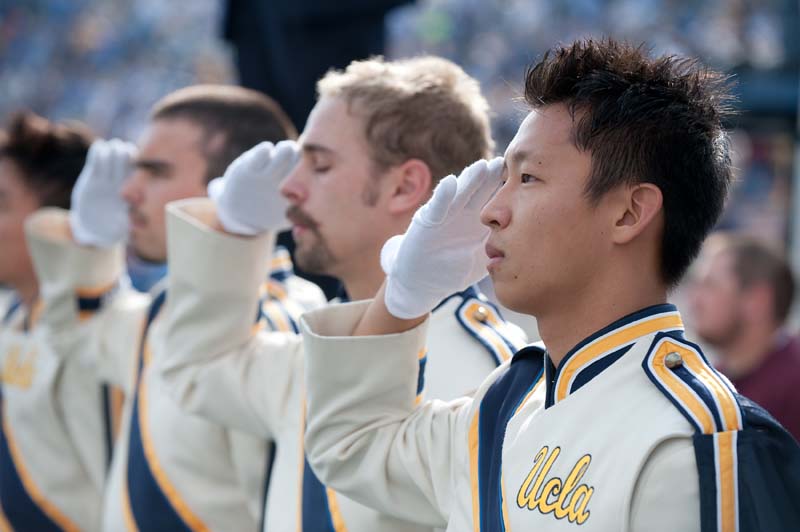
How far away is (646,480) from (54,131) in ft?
9.69

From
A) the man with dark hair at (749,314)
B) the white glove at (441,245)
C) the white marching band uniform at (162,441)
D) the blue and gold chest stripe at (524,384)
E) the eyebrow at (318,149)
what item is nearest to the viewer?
the blue and gold chest stripe at (524,384)

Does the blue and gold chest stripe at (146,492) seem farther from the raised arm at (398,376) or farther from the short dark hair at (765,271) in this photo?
the short dark hair at (765,271)

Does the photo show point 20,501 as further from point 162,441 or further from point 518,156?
point 518,156

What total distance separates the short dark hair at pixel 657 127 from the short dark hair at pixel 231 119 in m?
1.62

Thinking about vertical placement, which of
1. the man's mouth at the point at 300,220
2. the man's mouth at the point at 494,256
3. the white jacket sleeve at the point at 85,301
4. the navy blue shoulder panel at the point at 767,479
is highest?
the man's mouth at the point at 494,256

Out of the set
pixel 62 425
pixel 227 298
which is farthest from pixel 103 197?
pixel 227 298

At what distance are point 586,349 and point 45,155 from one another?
106 inches

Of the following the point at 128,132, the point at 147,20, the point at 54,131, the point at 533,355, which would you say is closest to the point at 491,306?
the point at 533,355

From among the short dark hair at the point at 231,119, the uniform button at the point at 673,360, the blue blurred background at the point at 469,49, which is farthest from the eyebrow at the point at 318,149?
the blue blurred background at the point at 469,49

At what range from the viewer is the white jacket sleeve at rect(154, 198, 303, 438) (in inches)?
97.4

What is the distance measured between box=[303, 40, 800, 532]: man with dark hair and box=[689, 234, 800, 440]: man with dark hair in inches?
95.5

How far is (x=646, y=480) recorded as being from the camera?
137cm

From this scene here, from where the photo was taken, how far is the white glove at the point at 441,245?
5.90 ft

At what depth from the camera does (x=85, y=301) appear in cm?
329
